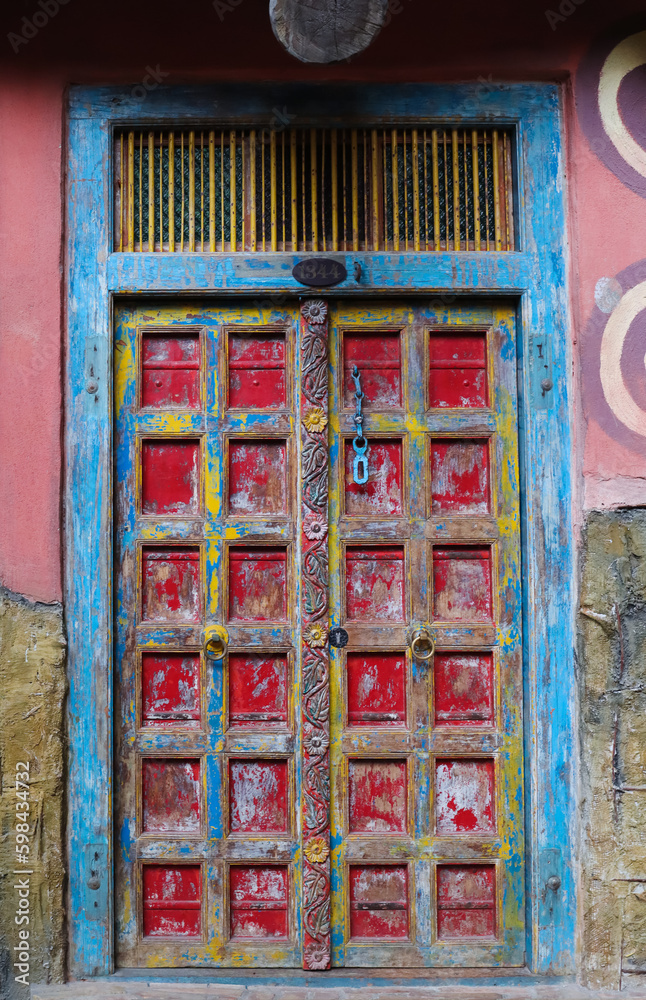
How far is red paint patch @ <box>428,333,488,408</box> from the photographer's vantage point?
3104mm

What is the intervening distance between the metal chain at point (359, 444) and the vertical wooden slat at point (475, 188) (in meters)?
0.69

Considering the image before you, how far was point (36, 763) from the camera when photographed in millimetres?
2902

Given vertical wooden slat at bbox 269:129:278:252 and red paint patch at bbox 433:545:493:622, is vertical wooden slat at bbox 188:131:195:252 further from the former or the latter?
red paint patch at bbox 433:545:493:622

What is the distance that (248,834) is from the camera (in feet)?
9.86

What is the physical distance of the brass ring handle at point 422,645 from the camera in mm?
3002

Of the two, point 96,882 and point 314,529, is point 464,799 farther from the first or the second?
point 96,882

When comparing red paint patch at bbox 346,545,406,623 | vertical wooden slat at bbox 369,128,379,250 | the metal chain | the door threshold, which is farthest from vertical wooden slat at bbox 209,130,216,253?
the door threshold

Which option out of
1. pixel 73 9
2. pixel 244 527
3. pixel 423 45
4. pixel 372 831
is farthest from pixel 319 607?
pixel 73 9

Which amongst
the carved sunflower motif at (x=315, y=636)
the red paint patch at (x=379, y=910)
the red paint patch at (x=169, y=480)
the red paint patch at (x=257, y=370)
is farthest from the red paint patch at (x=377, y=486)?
the red paint patch at (x=379, y=910)

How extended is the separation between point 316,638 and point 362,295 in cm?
129

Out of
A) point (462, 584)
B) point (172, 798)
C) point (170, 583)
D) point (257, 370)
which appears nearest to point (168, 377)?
point (257, 370)

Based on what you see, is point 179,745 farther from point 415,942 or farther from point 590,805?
point 590,805

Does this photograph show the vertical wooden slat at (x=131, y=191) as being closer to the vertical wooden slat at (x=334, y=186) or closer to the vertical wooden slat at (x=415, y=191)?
the vertical wooden slat at (x=334, y=186)

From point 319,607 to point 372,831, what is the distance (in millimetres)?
858
